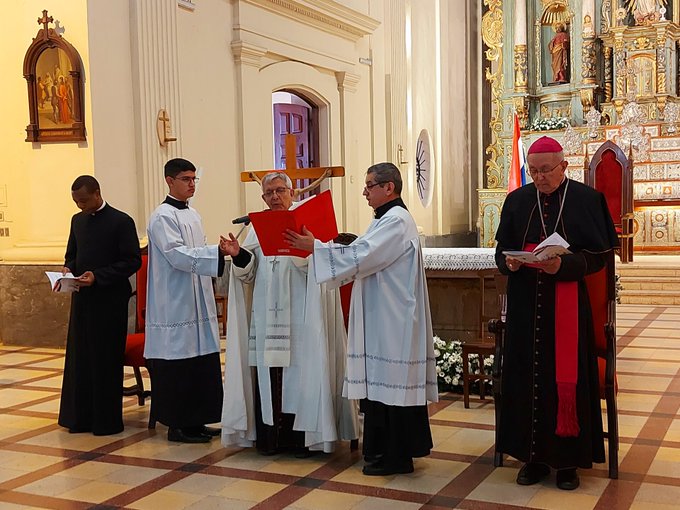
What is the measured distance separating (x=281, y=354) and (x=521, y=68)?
12835 mm

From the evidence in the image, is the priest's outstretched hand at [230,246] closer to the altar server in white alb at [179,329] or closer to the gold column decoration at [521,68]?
the altar server in white alb at [179,329]

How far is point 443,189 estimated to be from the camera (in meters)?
15.9

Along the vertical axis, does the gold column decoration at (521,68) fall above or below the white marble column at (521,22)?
below

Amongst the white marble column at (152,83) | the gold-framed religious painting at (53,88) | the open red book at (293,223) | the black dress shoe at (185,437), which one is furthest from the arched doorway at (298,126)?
the open red book at (293,223)

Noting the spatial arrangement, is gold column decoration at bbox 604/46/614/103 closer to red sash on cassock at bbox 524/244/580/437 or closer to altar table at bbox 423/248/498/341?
altar table at bbox 423/248/498/341

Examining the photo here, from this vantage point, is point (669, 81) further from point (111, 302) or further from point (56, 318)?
point (111, 302)

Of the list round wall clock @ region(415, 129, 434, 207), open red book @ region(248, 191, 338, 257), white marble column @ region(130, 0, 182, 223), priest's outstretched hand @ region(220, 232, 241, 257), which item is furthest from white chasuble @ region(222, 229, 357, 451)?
round wall clock @ region(415, 129, 434, 207)

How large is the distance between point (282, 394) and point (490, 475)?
3.93ft

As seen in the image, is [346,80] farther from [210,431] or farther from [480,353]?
[210,431]

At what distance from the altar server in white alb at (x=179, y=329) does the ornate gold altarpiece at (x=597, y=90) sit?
10717mm

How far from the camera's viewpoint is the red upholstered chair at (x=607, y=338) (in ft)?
14.3

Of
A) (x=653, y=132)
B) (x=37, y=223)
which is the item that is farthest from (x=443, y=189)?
(x=37, y=223)

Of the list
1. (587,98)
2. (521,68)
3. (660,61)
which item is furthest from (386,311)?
(521,68)

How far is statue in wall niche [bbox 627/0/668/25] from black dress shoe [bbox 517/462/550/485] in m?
12.7
